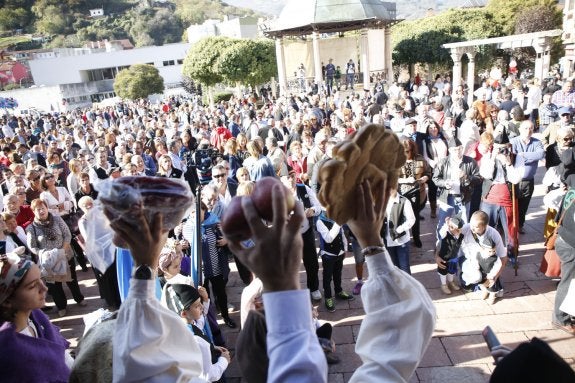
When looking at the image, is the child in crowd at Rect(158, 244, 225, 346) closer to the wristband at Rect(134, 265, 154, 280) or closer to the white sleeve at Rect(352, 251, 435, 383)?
the wristband at Rect(134, 265, 154, 280)

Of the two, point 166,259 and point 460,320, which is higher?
point 166,259

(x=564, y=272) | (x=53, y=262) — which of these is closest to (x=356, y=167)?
(x=564, y=272)

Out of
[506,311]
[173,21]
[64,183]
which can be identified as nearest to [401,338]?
[506,311]

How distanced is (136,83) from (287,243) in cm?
4975

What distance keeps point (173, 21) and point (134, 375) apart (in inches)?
4463

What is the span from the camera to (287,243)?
1.07 metres

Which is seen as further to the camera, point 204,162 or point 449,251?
point 204,162

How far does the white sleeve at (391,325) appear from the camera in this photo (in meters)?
1.23

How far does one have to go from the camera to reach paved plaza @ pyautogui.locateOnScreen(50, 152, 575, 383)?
4086mm

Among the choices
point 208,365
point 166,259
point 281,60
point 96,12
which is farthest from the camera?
point 96,12

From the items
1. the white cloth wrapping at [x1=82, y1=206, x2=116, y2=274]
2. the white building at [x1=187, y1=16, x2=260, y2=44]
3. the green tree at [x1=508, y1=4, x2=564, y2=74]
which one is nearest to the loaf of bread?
the white cloth wrapping at [x1=82, y1=206, x2=116, y2=274]

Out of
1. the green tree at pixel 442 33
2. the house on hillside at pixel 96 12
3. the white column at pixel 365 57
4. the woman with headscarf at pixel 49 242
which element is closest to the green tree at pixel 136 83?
the green tree at pixel 442 33

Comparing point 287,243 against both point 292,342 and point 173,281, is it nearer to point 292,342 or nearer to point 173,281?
point 292,342

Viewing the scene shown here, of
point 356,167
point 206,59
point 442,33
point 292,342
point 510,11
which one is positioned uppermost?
point 510,11
